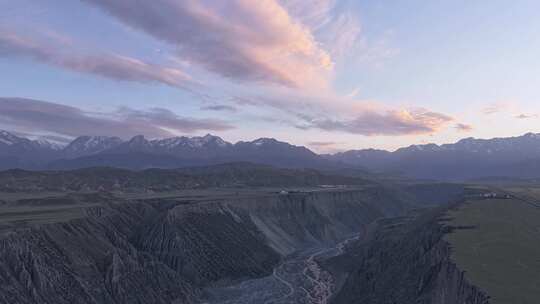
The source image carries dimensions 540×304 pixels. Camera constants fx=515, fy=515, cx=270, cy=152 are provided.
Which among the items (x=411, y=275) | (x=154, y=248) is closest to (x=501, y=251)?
(x=411, y=275)

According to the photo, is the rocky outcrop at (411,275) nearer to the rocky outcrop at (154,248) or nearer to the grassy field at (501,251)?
the grassy field at (501,251)

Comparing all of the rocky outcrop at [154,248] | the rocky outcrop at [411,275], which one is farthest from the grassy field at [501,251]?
the rocky outcrop at [154,248]

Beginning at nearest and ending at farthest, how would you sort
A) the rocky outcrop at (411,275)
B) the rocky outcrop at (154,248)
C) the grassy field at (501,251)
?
the grassy field at (501,251) < the rocky outcrop at (411,275) < the rocky outcrop at (154,248)

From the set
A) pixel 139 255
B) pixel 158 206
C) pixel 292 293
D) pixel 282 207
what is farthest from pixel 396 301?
pixel 282 207

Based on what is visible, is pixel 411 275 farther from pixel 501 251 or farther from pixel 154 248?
pixel 154 248

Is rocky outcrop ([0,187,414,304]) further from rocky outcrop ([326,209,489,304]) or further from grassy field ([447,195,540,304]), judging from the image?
grassy field ([447,195,540,304])

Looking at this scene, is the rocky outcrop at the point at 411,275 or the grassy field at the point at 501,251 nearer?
the grassy field at the point at 501,251

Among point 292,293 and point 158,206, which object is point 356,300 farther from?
point 158,206

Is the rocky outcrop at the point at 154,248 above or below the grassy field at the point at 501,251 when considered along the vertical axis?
below
